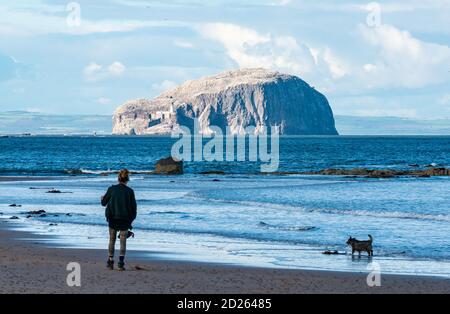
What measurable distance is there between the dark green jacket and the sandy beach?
1.00 metres

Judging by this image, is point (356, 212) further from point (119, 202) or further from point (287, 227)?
point (119, 202)

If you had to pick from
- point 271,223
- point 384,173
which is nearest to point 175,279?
point 271,223

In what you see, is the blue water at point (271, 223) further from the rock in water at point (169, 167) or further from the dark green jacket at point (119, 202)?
the rock in water at point (169, 167)

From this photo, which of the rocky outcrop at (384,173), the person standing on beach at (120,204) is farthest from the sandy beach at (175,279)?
the rocky outcrop at (384,173)

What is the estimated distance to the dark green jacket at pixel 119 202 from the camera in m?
15.8

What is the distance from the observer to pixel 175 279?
49.3 feet

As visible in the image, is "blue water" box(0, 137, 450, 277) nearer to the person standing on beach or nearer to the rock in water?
the person standing on beach

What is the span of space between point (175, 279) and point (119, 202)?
182 cm

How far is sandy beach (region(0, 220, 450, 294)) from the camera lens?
1377 centimetres

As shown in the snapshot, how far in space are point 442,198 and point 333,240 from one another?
17384mm

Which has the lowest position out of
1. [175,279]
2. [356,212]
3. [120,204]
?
[175,279]

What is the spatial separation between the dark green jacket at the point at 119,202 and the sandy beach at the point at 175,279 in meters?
1.00
